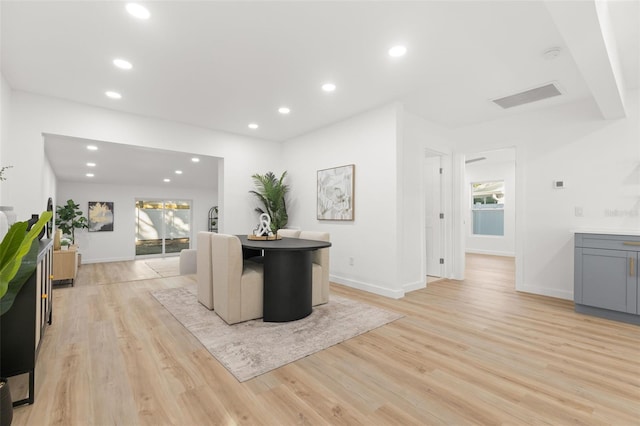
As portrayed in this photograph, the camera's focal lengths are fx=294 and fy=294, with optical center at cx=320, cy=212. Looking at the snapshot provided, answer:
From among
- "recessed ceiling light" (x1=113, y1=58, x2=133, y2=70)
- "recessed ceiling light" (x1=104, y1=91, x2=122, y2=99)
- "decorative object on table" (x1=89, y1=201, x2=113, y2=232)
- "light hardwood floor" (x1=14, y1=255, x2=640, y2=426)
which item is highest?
"recessed ceiling light" (x1=113, y1=58, x2=133, y2=70)

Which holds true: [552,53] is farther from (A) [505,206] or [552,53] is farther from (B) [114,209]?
(B) [114,209]

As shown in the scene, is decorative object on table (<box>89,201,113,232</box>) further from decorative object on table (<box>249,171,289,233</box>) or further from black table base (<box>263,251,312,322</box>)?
A: black table base (<box>263,251,312,322</box>)

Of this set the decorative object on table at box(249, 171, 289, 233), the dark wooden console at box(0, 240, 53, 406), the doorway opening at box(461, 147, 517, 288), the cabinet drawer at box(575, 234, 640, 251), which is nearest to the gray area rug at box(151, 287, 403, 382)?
the dark wooden console at box(0, 240, 53, 406)

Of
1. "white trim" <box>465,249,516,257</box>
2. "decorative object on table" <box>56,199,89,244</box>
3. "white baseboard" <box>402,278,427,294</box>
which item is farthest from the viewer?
"white trim" <box>465,249,516,257</box>

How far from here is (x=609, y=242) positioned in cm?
312

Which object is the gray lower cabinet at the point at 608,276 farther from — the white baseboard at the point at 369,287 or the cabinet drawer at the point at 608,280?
the white baseboard at the point at 369,287

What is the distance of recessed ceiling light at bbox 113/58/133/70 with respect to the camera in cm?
291

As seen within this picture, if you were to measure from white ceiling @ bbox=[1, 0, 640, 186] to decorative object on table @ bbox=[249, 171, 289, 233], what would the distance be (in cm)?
167

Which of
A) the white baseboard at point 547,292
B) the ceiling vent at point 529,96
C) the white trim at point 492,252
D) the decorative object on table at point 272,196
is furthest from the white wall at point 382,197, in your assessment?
the white trim at point 492,252

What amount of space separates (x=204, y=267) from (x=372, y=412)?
7.99 feet

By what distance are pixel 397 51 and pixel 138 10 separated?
7.01 feet

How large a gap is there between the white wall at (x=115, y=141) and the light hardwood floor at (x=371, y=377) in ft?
5.78

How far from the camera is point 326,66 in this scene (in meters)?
3.01

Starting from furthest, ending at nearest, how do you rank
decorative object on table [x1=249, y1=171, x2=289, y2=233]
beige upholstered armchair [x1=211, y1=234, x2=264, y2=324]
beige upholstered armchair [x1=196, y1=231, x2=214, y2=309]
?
1. decorative object on table [x1=249, y1=171, x2=289, y2=233]
2. beige upholstered armchair [x1=196, y1=231, x2=214, y2=309]
3. beige upholstered armchair [x1=211, y1=234, x2=264, y2=324]
